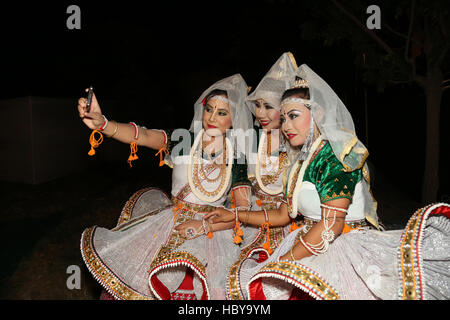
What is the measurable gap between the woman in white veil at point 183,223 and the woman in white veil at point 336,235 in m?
0.37

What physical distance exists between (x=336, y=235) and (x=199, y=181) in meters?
1.18

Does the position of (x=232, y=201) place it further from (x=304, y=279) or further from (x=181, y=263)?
(x=304, y=279)

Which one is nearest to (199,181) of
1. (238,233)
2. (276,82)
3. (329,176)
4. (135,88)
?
(238,233)

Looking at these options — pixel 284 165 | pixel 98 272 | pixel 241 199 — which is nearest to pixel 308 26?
pixel 284 165

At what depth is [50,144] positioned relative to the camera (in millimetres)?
9016

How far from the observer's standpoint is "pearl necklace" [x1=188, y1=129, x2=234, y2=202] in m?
2.78

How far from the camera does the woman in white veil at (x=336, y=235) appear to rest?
1.85 meters

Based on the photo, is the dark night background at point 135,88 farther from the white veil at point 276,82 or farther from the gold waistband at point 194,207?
the white veil at point 276,82

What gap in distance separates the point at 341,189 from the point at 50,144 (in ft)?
28.5

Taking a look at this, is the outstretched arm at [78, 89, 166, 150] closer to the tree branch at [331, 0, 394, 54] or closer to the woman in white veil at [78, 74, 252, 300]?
the woman in white veil at [78, 74, 252, 300]

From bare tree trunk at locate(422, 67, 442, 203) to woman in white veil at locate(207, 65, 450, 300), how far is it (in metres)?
4.21

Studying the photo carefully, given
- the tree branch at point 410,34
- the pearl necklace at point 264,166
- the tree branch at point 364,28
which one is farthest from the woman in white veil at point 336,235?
the tree branch at point 410,34

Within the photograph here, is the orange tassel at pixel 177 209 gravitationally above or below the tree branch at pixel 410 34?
below
